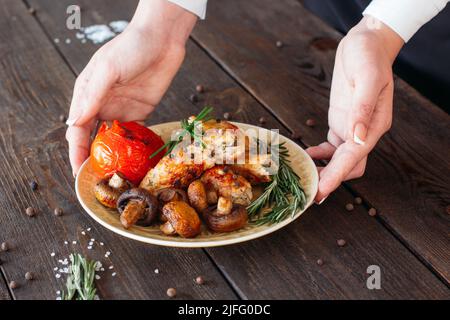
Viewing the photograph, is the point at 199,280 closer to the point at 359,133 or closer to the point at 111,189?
the point at 111,189

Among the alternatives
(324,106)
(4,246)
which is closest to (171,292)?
(4,246)

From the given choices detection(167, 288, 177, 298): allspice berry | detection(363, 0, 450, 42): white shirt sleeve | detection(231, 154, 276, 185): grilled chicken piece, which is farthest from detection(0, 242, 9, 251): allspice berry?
detection(363, 0, 450, 42): white shirt sleeve

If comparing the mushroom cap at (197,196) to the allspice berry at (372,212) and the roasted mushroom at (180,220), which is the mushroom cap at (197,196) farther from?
the allspice berry at (372,212)

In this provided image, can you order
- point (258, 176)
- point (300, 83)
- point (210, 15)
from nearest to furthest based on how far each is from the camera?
1. point (258, 176)
2. point (300, 83)
3. point (210, 15)

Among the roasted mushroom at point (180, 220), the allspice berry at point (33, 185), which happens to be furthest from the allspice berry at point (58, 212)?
the roasted mushroom at point (180, 220)
